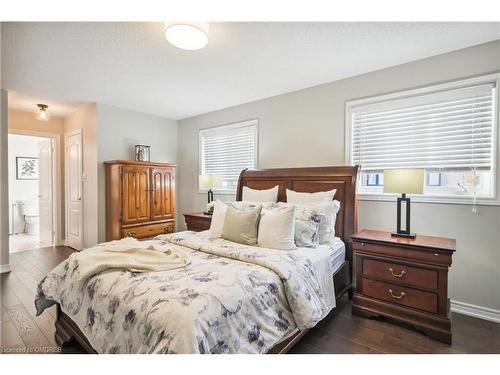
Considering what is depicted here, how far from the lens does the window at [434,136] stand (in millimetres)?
2305

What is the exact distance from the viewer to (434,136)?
2545 millimetres

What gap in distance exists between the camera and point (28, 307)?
2422mm

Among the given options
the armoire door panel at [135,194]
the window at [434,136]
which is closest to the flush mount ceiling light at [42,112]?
the armoire door panel at [135,194]

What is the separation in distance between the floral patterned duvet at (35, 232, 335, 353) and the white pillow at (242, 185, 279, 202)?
126 cm

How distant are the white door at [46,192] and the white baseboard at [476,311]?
21.0 feet

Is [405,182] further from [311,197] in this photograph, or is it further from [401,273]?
[311,197]

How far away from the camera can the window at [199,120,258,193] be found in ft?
13.3

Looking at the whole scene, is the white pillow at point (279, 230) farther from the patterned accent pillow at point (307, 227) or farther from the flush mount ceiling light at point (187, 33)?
the flush mount ceiling light at point (187, 33)

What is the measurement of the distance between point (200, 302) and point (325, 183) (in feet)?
7.06

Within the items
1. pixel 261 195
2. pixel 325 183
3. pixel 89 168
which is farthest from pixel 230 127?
pixel 89 168

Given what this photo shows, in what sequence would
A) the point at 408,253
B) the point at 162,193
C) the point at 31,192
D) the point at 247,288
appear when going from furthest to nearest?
1. the point at 31,192
2. the point at 162,193
3. the point at 408,253
4. the point at 247,288

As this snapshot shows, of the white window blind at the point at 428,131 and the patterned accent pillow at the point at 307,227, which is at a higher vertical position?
the white window blind at the point at 428,131
